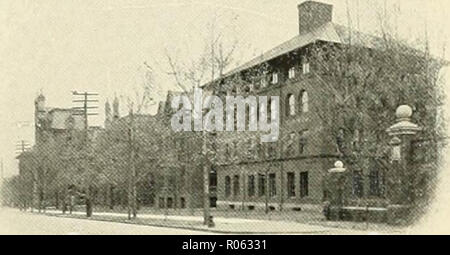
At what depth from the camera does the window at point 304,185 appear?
153ft

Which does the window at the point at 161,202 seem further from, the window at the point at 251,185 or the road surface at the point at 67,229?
the road surface at the point at 67,229

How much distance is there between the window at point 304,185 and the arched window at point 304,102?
479 centimetres

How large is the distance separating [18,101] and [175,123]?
27.8m

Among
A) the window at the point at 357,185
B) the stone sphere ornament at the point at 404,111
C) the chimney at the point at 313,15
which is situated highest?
the chimney at the point at 313,15

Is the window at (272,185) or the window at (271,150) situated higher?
the window at (271,150)

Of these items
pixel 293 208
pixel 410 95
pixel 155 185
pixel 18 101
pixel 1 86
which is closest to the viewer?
pixel 1 86

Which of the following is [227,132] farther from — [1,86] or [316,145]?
[1,86]

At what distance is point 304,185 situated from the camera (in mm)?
46875

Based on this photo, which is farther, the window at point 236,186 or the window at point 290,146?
the window at point 236,186

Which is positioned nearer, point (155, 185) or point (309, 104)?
point (309, 104)

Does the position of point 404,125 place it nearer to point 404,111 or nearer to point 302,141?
point 404,111

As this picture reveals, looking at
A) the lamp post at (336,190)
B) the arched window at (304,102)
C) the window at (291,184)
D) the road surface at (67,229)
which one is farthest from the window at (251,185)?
the road surface at (67,229)
